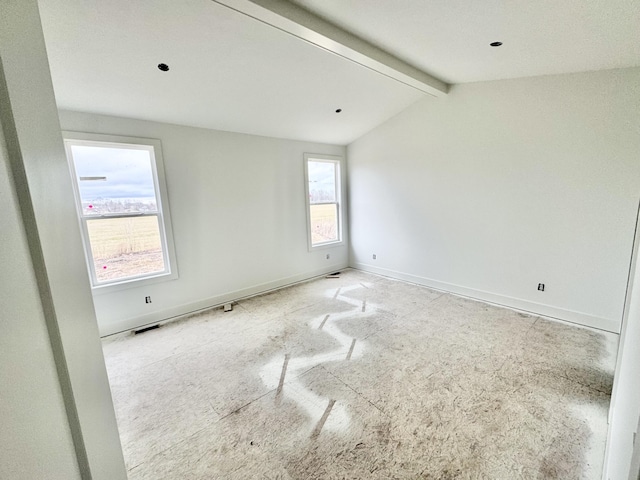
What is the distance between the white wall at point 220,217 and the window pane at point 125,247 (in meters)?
0.22

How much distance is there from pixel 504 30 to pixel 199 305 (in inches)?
172

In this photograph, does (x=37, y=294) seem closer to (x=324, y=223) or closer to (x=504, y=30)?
(x=504, y=30)

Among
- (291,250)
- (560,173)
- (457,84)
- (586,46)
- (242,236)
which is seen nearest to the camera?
(586,46)

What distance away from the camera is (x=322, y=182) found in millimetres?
5168

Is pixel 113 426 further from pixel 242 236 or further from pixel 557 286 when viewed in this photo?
pixel 557 286

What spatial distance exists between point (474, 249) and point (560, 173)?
1.28 m

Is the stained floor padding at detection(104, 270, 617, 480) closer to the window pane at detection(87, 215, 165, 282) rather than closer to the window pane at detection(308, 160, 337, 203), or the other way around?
the window pane at detection(87, 215, 165, 282)

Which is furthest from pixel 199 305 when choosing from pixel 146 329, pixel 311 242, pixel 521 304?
pixel 521 304

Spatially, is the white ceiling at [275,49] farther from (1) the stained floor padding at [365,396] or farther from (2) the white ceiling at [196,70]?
(1) the stained floor padding at [365,396]

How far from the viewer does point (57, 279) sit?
26.8 inches

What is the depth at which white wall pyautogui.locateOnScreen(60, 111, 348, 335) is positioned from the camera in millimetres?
3250

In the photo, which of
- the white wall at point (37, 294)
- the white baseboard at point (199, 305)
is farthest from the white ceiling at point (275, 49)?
the white baseboard at point (199, 305)

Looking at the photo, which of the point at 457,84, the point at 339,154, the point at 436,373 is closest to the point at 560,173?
the point at 457,84

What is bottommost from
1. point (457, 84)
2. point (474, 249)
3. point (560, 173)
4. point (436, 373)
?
point (436, 373)
